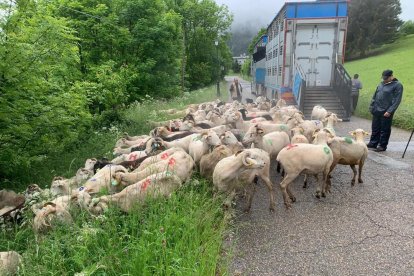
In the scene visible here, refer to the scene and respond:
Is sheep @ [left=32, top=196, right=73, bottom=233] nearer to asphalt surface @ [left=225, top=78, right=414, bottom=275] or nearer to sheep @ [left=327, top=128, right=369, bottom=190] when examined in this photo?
asphalt surface @ [left=225, top=78, right=414, bottom=275]

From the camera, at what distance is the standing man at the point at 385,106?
8.67 meters

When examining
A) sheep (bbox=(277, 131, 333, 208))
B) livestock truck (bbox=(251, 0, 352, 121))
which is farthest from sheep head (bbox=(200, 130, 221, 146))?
livestock truck (bbox=(251, 0, 352, 121))

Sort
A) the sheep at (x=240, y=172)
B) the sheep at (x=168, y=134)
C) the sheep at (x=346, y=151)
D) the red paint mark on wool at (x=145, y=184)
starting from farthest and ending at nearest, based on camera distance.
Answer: the sheep at (x=168, y=134) → the sheep at (x=346, y=151) → the sheep at (x=240, y=172) → the red paint mark on wool at (x=145, y=184)

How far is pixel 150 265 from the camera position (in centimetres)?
336

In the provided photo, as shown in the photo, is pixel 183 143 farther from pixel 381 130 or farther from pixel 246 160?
pixel 381 130

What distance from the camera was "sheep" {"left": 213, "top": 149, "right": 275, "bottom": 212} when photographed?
5.12m

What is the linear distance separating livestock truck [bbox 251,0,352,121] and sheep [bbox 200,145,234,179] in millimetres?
8334

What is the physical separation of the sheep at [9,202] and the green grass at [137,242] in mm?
555

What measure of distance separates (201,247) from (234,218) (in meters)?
1.51

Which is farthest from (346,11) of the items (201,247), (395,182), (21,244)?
(21,244)

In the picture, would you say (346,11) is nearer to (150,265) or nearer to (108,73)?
(108,73)

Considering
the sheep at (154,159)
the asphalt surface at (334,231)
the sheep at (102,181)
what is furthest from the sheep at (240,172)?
the sheep at (102,181)

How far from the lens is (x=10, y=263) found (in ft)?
11.6

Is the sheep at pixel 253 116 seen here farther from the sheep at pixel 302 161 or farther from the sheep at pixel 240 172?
the sheep at pixel 240 172
